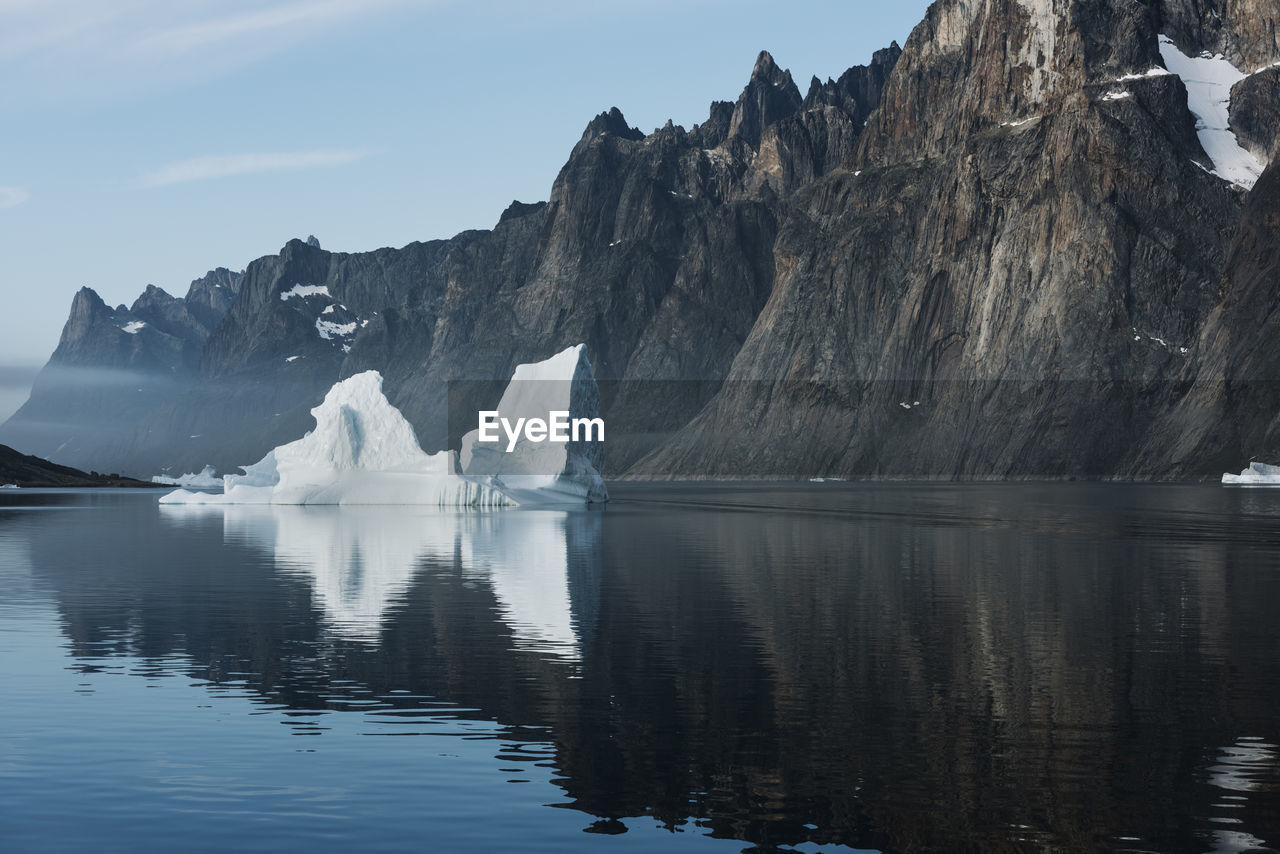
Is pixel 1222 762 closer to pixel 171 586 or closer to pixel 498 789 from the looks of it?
pixel 498 789

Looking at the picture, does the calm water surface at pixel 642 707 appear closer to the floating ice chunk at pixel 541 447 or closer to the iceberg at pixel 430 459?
the iceberg at pixel 430 459

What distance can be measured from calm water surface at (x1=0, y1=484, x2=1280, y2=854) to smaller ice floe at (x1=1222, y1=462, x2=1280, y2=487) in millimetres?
145280

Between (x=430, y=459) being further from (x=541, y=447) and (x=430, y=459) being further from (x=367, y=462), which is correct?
(x=541, y=447)

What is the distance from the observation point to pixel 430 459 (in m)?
112

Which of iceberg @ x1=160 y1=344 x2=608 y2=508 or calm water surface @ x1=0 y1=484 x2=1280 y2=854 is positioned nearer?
calm water surface @ x1=0 y1=484 x2=1280 y2=854

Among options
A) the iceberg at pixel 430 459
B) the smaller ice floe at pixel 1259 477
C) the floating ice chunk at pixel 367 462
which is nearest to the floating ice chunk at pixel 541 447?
the iceberg at pixel 430 459

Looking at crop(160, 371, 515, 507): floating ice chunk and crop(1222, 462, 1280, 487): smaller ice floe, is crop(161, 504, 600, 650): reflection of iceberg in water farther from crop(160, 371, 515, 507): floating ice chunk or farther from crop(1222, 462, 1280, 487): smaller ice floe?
crop(1222, 462, 1280, 487): smaller ice floe

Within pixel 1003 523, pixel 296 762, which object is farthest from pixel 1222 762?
pixel 1003 523

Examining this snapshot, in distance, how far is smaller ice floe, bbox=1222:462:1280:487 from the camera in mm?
192125

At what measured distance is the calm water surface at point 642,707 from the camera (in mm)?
19250

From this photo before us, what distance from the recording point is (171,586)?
5278 cm

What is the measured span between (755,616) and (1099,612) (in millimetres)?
10057

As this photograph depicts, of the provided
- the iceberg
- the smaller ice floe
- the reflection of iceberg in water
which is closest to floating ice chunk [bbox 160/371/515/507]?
the iceberg

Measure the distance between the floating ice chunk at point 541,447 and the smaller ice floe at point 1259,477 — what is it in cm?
11267
